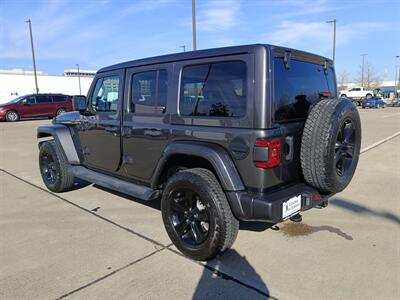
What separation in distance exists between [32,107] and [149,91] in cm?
1940

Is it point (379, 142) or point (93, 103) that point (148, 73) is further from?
point (379, 142)

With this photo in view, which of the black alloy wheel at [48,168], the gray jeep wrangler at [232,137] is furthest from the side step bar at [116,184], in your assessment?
the black alloy wheel at [48,168]

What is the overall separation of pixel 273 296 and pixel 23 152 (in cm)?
881

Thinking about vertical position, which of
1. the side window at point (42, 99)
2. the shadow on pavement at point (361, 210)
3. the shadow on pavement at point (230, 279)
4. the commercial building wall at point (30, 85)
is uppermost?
the commercial building wall at point (30, 85)

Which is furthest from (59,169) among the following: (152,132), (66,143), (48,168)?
(152,132)

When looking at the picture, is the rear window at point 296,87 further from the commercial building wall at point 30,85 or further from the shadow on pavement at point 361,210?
the commercial building wall at point 30,85

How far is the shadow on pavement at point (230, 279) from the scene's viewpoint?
2.64 meters

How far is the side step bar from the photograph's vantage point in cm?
371

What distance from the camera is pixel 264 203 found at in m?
2.74

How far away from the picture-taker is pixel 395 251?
3.28m

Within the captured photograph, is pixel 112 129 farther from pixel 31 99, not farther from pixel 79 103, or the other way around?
pixel 31 99

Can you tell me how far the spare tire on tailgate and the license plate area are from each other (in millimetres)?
233

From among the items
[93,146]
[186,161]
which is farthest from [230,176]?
[93,146]

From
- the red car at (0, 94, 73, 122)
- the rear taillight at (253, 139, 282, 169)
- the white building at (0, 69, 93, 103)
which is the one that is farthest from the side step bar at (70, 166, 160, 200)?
the white building at (0, 69, 93, 103)
